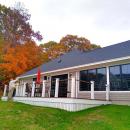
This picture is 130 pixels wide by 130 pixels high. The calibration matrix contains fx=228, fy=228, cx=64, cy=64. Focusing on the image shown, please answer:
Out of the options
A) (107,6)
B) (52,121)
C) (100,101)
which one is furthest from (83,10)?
(52,121)

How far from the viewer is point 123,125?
28.2 feet

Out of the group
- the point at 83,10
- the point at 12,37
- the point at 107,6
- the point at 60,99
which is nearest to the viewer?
the point at 60,99

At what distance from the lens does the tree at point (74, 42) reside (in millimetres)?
41650

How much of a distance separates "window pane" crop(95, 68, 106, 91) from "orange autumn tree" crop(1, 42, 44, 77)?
501 inches

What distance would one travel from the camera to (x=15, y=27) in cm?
2983

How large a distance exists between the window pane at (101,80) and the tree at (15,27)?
16.3 meters

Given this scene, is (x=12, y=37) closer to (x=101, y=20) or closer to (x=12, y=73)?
(x=12, y=73)

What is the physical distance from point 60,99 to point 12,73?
49.5 ft

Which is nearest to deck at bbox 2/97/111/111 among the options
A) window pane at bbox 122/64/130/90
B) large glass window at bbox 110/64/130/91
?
large glass window at bbox 110/64/130/91

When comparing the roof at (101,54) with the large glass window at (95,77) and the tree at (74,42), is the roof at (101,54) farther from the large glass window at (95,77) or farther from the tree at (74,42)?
the tree at (74,42)

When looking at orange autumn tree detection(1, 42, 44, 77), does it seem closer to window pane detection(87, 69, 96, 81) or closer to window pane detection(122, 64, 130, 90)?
window pane detection(87, 69, 96, 81)

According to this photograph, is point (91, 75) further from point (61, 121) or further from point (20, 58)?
point (20, 58)

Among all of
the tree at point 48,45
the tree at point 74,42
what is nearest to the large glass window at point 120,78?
the tree at point 48,45

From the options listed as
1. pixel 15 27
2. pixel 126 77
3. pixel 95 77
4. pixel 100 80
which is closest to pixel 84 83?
pixel 95 77
